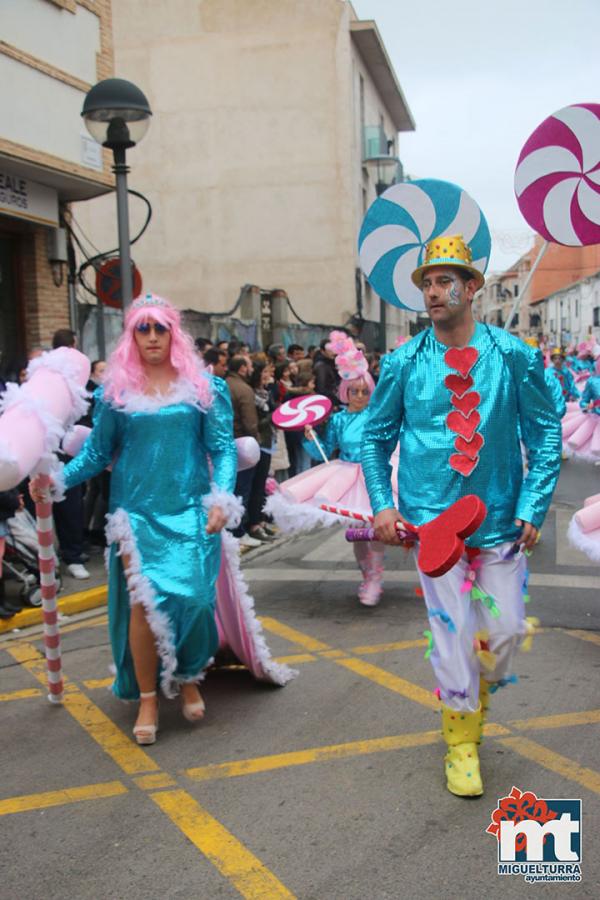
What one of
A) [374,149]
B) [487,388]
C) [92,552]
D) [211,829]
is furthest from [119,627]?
[374,149]

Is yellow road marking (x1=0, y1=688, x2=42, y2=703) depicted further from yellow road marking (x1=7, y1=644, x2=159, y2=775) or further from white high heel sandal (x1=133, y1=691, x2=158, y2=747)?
white high heel sandal (x1=133, y1=691, x2=158, y2=747)

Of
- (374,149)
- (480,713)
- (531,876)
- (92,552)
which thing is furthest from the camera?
(374,149)

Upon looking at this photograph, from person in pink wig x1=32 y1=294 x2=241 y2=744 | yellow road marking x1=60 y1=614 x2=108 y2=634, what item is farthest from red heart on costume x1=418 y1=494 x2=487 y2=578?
yellow road marking x1=60 y1=614 x2=108 y2=634

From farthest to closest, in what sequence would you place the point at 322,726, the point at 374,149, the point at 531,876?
the point at 374,149
the point at 322,726
the point at 531,876

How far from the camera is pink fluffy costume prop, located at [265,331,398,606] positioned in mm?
6086

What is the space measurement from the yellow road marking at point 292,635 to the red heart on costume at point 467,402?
Result: 241 centimetres

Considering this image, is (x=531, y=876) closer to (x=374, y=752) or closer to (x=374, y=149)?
(x=374, y=752)

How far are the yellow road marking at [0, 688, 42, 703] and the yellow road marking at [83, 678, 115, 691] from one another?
25 centimetres

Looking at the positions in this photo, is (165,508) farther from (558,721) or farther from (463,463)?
(558,721)

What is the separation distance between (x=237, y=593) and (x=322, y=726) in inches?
30.7

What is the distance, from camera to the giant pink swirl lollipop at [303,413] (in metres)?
6.65

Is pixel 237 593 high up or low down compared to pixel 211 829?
up

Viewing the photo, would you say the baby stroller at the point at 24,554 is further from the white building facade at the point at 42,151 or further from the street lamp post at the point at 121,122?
the white building facade at the point at 42,151

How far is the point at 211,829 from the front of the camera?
3238 mm
